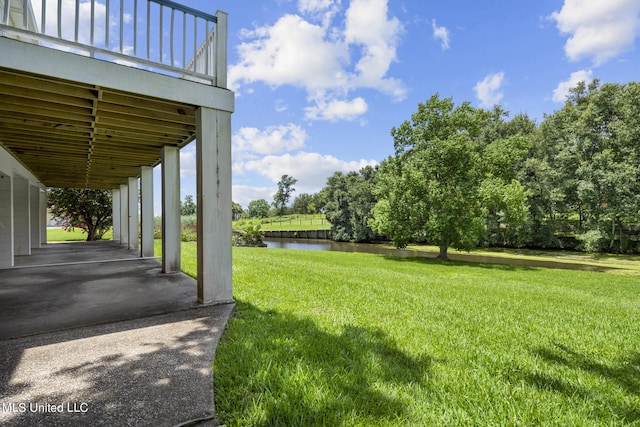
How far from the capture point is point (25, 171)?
859 centimetres

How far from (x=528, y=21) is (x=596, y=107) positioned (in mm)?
17416

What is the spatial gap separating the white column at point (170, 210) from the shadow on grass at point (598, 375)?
602 centimetres

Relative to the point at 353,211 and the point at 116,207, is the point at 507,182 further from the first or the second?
the point at 116,207

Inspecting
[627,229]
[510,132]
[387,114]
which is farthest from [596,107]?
[387,114]

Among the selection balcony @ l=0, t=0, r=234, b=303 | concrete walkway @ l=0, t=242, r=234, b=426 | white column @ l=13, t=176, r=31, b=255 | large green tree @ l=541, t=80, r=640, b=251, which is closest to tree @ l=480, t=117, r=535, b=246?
large green tree @ l=541, t=80, r=640, b=251

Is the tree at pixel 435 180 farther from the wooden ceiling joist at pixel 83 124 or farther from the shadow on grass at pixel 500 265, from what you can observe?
the wooden ceiling joist at pixel 83 124

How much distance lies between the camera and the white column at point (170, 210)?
603cm

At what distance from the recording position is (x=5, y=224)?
6.94 meters

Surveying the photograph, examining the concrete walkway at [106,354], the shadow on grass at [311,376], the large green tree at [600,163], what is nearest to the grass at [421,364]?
the shadow on grass at [311,376]

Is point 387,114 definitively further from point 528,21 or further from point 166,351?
point 166,351

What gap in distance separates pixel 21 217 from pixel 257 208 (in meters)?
70.7

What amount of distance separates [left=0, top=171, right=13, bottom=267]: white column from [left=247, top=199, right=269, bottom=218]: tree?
6877 cm

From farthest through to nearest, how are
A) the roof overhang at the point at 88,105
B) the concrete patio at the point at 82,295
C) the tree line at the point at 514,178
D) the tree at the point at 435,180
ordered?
the tree line at the point at 514,178 < the tree at the point at 435,180 < the concrete patio at the point at 82,295 < the roof overhang at the point at 88,105

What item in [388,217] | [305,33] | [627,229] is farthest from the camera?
[627,229]
